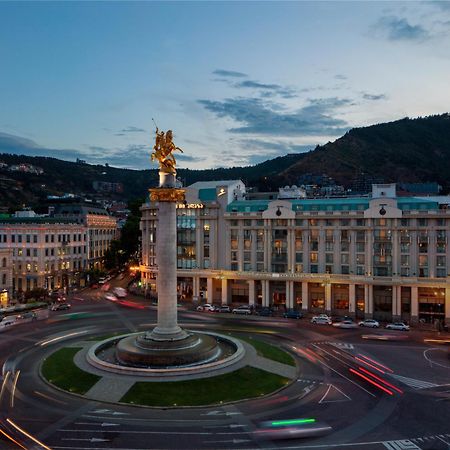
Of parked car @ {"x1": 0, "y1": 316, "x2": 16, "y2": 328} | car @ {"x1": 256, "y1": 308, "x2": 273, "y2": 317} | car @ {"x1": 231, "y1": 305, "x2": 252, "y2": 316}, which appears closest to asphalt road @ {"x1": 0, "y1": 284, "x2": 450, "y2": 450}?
parked car @ {"x1": 0, "y1": 316, "x2": 16, "y2": 328}

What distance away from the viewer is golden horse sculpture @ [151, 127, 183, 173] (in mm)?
56875

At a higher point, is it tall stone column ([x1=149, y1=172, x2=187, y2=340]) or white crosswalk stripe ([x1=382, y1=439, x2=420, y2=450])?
tall stone column ([x1=149, y1=172, x2=187, y2=340])

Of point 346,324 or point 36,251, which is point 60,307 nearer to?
point 36,251

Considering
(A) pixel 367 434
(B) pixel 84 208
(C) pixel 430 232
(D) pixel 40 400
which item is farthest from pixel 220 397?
(B) pixel 84 208

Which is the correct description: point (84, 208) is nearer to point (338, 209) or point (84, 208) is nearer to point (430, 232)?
point (338, 209)

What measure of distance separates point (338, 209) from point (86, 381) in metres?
63.5

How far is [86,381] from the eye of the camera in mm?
49188

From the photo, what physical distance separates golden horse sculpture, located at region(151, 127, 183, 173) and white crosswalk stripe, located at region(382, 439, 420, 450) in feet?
125

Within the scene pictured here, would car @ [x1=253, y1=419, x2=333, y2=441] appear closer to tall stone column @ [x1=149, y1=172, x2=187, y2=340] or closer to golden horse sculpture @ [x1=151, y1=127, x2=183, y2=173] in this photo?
tall stone column @ [x1=149, y1=172, x2=187, y2=340]

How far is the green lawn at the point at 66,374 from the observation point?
1880 inches

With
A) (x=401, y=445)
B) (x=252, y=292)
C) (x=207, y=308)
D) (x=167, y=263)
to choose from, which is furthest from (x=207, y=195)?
(x=401, y=445)

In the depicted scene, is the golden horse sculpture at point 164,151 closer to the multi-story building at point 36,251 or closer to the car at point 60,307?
the car at point 60,307

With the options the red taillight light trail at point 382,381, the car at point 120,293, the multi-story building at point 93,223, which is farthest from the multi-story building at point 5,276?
the red taillight light trail at point 382,381

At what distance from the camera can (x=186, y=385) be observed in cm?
4809
